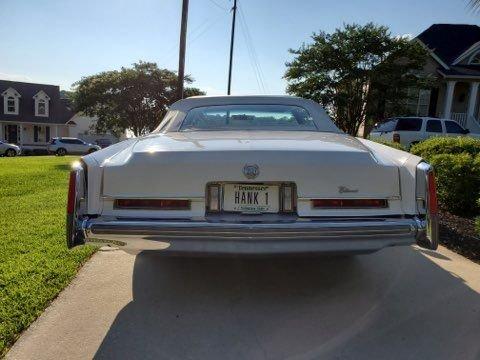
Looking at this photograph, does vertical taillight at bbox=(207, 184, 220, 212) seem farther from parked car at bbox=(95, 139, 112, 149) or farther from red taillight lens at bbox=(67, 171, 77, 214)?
parked car at bbox=(95, 139, 112, 149)

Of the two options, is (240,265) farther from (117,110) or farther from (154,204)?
Answer: (117,110)

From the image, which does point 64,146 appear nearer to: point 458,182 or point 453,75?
point 453,75

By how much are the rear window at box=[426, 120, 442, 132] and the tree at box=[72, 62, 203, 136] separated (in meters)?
16.2

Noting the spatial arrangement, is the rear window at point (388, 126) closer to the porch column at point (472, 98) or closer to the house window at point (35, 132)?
the porch column at point (472, 98)

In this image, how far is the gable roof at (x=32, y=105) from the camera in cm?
3950

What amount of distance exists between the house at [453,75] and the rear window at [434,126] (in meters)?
6.03

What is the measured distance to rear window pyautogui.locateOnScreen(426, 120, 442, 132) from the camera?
14.5 meters

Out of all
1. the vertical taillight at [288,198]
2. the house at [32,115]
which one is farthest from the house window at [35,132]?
the vertical taillight at [288,198]

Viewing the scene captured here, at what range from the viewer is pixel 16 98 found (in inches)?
1555

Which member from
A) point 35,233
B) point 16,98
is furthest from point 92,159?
point 16,98

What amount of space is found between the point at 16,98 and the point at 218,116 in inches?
1633

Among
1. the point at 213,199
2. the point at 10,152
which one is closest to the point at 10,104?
the point at 10,152

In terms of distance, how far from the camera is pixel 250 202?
274 cm

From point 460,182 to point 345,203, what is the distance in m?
4.42
